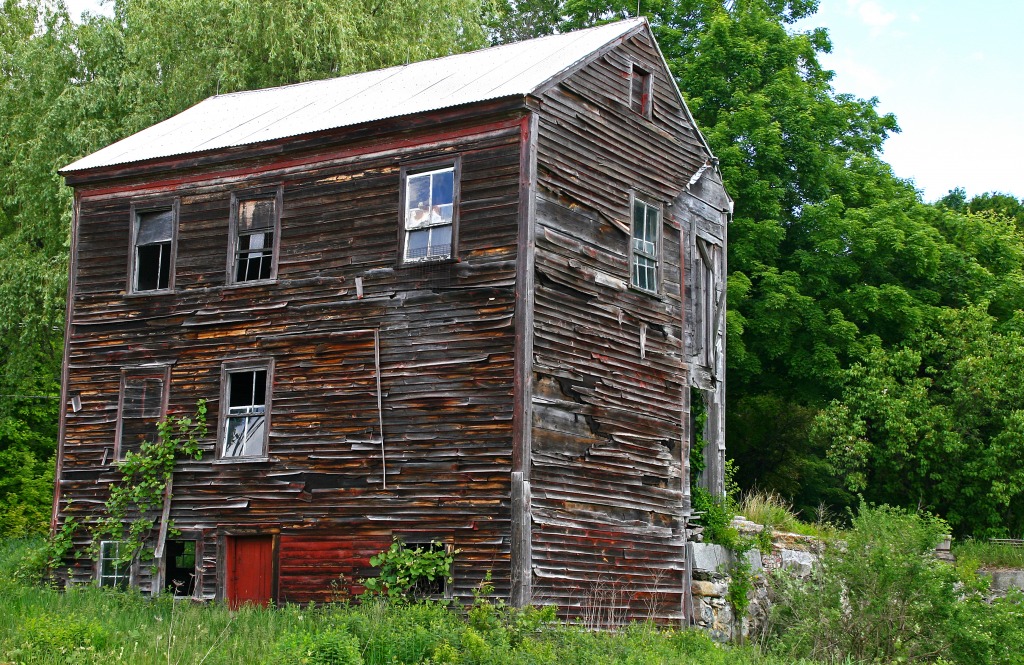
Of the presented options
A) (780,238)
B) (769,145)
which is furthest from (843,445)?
(769,145)

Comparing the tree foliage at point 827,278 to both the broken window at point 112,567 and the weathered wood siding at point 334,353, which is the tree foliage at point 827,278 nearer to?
the weathered wood siding at point 334,353

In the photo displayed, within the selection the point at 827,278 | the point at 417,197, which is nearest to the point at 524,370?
the point at 417,197

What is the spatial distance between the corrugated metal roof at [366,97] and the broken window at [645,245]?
121 inches

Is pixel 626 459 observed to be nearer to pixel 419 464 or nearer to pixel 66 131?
pixel 419 464

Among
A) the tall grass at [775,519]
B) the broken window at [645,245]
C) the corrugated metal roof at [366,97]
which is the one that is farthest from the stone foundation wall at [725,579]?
the corrugated metal roof at [366,97]

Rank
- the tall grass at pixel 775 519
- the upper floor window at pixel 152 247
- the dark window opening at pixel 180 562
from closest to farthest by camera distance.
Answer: the dark window opening at pixel 180 562 → the upper floor window at pixel 152 247 → the tall grass at pixel 775 519

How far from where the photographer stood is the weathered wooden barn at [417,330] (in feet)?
62.4

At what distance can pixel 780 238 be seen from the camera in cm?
3195

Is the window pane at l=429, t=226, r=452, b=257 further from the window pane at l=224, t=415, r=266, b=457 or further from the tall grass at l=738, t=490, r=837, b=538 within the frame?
the tall grass at l=738, t=490, r=837, b=538

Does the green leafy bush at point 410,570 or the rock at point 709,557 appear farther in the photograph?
the rock at point 709,557

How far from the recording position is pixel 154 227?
23.1 m

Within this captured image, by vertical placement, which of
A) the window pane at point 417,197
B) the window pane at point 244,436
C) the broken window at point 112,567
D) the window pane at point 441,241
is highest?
the window pane at point 417,197

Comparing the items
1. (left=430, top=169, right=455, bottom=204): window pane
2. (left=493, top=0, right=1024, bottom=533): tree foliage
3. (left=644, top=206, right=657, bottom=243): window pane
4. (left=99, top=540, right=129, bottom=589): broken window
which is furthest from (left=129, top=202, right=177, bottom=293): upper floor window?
(left=493, top=0, right=1024, bottom=533): tree foliage

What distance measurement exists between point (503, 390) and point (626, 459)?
3.21 metres
